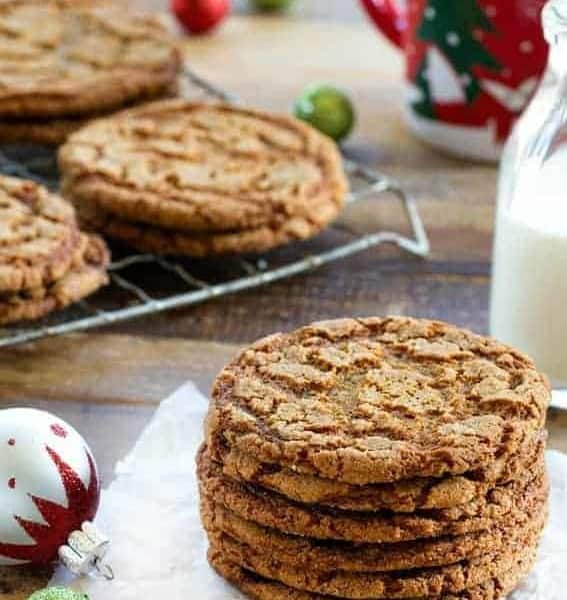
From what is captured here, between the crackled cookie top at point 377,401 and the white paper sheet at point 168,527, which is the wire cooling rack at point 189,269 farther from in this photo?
the crackled cookie top at point 377,401

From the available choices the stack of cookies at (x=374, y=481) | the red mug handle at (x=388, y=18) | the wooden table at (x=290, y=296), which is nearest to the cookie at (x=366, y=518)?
the stack of cookies at (x=374, y=481)

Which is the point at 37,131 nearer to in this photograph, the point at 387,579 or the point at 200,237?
the point at 200,237

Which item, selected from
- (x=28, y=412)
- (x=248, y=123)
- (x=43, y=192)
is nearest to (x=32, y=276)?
(x=43, y=192)

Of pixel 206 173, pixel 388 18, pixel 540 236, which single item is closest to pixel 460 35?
pixel 388 18

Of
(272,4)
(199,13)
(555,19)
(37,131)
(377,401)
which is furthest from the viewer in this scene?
(272,4)

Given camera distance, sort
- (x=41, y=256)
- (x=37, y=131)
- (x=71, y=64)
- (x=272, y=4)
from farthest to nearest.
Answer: (x=272, y=4) → (x=71, y=64) → (x=37, y=131) → (x=41, y=256)

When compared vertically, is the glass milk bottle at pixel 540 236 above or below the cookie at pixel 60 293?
above

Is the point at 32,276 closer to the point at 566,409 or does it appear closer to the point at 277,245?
the point at 277,245
